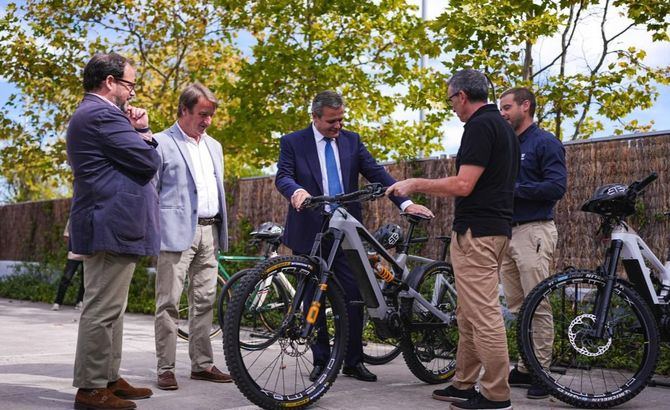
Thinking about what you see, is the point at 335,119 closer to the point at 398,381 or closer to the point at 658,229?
the point at 398,381

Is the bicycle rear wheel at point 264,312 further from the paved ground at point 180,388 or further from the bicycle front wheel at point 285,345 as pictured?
the paved ground at point 180,388

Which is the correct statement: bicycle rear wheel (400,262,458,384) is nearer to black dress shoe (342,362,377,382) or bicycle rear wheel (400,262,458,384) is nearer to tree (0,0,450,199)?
black dress shoe (342,362,377,382)

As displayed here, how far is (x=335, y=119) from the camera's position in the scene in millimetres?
6285

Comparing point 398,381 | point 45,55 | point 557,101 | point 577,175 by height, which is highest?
point 45,55

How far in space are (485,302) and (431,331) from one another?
55.6 inches

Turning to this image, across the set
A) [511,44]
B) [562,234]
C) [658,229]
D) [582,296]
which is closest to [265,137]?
[511,44]

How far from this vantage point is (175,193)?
6.02 meters

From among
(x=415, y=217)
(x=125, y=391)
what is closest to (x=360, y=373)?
(x=415, y=217)

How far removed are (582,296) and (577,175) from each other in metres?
2.70

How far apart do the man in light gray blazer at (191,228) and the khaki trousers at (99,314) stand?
85cm

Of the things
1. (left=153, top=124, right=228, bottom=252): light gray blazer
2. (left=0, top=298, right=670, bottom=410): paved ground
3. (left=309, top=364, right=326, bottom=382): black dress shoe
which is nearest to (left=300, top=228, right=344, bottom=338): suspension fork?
(left=309, top=364, right=326, bottom=382): black dress shoe

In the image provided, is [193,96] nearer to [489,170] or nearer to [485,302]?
[489,170]

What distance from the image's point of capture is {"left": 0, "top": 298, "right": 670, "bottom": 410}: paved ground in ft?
17.4

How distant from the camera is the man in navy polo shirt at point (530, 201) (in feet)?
19.4
